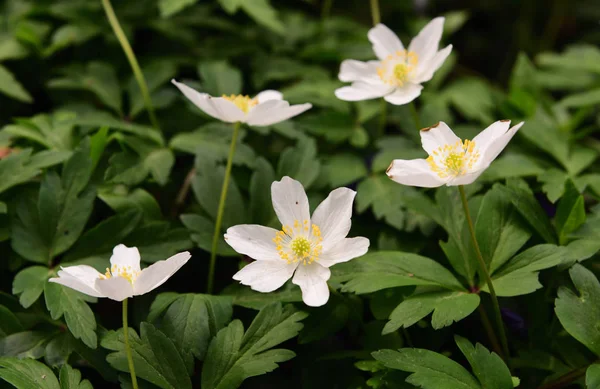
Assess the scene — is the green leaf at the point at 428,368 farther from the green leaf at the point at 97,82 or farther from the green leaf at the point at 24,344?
the green leaf at the point at 97,82

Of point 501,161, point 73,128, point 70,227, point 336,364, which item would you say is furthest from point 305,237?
point 73,128

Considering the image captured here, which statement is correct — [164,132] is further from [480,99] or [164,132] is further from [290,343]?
[480,99]

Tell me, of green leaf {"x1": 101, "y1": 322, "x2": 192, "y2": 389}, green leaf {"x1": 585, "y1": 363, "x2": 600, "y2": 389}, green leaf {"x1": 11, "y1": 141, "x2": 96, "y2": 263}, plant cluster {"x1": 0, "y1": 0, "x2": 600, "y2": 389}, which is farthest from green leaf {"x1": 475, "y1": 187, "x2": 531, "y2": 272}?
green leaf {"x1": 11, "y1": 141, "x2": 96, "y2": 263}

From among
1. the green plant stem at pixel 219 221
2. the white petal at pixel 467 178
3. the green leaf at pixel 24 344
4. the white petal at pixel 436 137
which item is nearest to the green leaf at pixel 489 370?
the white petal at pixel 467 178

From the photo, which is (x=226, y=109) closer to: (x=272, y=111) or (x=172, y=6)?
(x=272, y=111)

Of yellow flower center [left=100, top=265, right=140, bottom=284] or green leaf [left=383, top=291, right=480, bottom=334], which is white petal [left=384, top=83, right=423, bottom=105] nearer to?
green leaf [left=383, top=291, right=480, bottom=334]

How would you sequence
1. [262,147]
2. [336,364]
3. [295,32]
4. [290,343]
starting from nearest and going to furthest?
[336,364] → [290,343] → [262,147] → [295,32]
